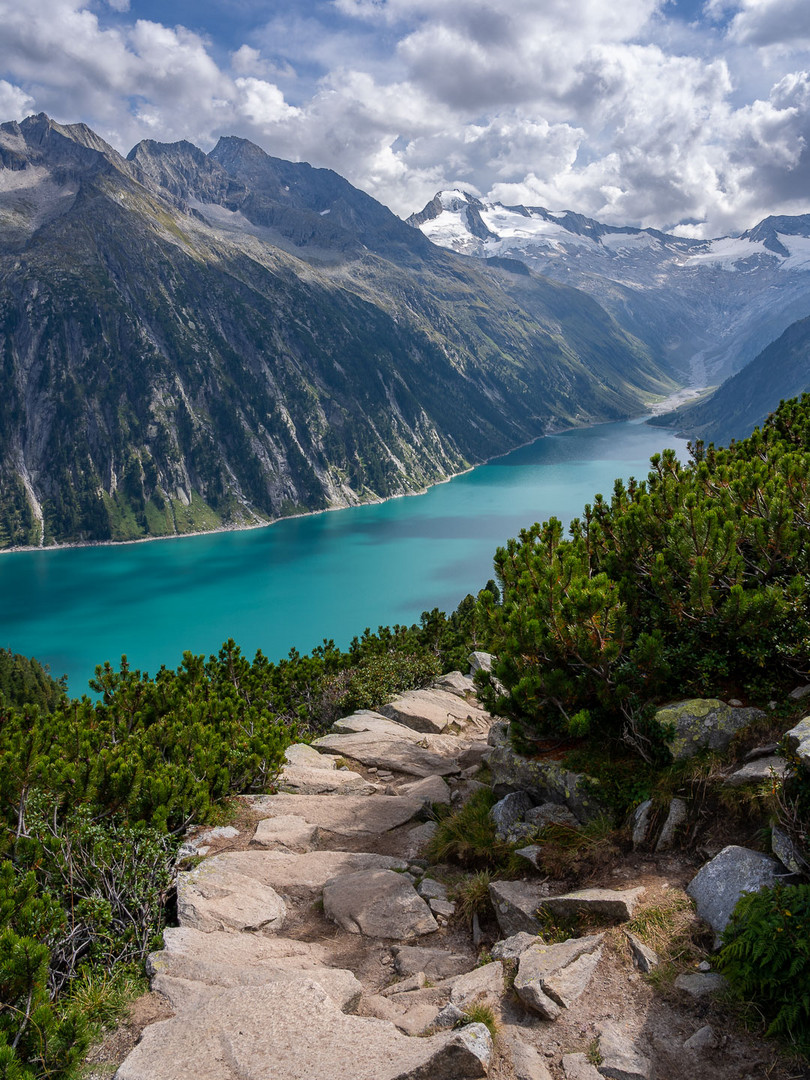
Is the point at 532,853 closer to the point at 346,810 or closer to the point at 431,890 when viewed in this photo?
the point at 431,890

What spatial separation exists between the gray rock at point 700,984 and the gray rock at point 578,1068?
4.73ft

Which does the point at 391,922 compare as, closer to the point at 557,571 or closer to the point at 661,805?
the point at 661,805

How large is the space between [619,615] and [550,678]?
1668mm

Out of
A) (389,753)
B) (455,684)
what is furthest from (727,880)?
(455,684)

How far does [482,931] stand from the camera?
32.3 ft

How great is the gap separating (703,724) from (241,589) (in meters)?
137

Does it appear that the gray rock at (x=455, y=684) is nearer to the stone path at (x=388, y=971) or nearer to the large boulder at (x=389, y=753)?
the large boulder at (x=389, y=753)

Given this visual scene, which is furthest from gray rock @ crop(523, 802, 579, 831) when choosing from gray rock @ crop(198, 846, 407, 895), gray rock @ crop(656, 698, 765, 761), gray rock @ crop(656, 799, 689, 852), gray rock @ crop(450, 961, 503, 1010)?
gray rock @ crop(450, 961, 503, 1010)

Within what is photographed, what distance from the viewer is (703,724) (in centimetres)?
1030

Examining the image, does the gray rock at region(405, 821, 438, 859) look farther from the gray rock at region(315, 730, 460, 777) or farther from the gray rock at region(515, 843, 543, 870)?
the gray rock at region(315, 730, 460, 777)

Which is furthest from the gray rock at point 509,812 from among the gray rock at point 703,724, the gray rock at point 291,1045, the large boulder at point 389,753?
the large boulder at point 389,753

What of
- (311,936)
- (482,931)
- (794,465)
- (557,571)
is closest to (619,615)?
(557,571)

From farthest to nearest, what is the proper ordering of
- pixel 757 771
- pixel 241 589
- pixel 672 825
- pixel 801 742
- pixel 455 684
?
1. pixel 241 589
2. pixel 455 684
3. pixel 672 825
4. pixel 757 771
5. pixel 801 742

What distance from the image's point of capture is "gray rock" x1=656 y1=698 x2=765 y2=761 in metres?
10.1
